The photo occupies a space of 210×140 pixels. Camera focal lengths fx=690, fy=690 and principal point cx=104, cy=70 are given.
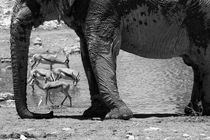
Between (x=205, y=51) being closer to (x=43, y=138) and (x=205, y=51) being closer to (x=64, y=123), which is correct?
(x=64, y=123)

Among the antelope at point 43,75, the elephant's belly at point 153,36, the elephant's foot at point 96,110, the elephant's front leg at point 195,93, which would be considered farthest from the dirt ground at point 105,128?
the antelope at point 43,75

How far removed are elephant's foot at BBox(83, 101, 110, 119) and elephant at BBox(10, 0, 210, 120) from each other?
347mm

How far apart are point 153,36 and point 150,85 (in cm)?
863

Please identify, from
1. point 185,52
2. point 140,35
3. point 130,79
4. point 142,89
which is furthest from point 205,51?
point 130,79

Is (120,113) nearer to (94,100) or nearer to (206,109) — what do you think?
(94,100)

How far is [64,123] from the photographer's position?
9.27 metres

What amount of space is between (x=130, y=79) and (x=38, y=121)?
429 inches

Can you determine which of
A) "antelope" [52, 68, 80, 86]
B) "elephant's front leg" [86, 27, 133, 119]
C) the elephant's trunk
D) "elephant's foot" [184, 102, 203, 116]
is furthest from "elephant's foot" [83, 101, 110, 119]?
"antelope" [52, 68, 80, 86]

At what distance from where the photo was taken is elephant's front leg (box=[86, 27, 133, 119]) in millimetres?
9562

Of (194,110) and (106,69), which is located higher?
(106,69)

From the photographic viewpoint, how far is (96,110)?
1055cm

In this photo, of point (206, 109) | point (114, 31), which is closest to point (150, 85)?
point (206, 109)

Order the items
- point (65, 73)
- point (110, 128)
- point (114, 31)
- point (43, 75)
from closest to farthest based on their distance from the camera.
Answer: point (110, 128)
point (114, 31)
point (43, 75)
point (65, 73)

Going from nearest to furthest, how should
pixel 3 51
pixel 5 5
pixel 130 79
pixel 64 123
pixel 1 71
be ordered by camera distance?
pixel 64 123
pixel 130 79
pixel 1 71
pixel 3 51
pixel 5 5
